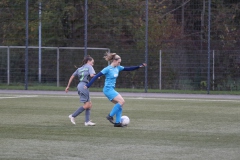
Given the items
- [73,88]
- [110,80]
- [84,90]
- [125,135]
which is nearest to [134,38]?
[73,88]

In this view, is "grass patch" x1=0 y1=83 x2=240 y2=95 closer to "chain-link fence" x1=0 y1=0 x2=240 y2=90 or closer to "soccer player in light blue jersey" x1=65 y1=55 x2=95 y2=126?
"chain-link fence" x1=0 y1=0 x2=240 y2=90

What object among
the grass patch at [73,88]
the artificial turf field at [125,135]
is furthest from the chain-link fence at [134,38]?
the artificial turf field at [125,135]

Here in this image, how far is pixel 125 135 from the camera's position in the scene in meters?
12.0

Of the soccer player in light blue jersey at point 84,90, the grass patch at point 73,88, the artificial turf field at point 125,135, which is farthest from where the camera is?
the grass patch at point 73,88

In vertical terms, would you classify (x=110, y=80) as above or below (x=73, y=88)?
above

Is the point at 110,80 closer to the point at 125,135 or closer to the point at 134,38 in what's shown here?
the point at 125,135

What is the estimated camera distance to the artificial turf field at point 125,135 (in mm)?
9555

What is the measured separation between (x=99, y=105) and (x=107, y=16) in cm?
1121

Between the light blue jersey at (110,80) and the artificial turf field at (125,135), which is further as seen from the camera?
the light blue jersey at (110,80)

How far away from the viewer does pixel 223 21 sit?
1125 inches

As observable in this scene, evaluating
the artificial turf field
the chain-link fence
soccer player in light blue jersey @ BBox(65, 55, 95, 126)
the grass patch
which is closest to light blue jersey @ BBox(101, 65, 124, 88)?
soccer player in light blue jersey @ BBox(65, 55, 95, 126)

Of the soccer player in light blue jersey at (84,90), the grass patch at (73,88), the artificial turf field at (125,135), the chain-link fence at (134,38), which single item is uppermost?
the chain-link fence at (134,38)

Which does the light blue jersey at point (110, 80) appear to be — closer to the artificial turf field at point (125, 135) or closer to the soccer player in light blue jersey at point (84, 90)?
the soccer player in light blue jersey at point (84, 90)

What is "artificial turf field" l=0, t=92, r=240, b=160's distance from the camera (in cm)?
955
